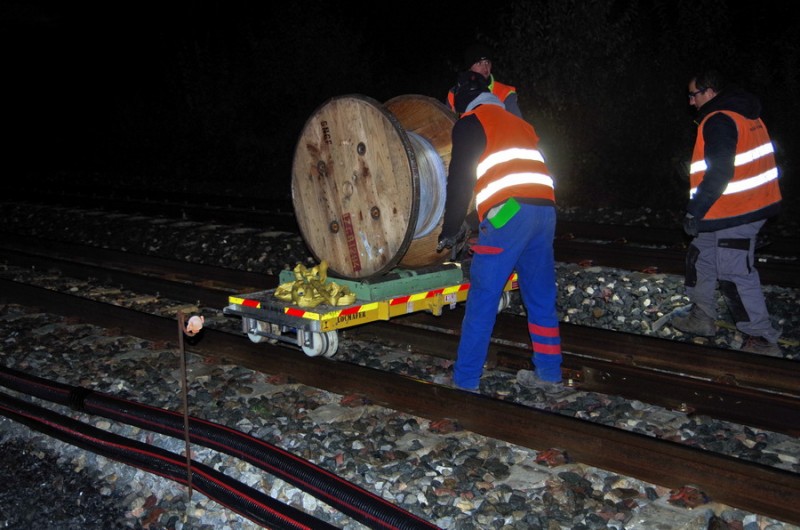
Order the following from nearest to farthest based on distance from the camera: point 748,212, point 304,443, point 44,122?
1. point 304,443
2. point 748,212
3. point 44,122

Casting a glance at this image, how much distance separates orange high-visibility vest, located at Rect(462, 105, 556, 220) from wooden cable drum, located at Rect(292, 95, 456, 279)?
50cm

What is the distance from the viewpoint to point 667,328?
7020 mm

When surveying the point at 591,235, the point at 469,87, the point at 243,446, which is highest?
the point at 469,87

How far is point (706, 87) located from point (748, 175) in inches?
28.9

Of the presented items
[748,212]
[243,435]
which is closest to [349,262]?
[243,435]

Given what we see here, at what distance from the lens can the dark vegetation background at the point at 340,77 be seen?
14.9 m

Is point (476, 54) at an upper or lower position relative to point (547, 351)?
upper

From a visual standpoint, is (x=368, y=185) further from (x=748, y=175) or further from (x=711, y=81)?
(x=748, y=175)

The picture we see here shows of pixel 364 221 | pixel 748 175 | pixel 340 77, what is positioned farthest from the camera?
pixel 340 77

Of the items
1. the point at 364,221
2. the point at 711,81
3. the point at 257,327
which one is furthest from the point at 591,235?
the point at 257,327

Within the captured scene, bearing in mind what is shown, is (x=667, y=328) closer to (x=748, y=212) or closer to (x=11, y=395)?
(x=748, y=212)

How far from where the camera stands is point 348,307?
5656mm

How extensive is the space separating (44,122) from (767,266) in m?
33.0

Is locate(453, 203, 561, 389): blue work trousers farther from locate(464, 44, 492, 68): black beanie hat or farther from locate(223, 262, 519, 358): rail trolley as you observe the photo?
locate(464, 44, 492, 68): black beanie hat
